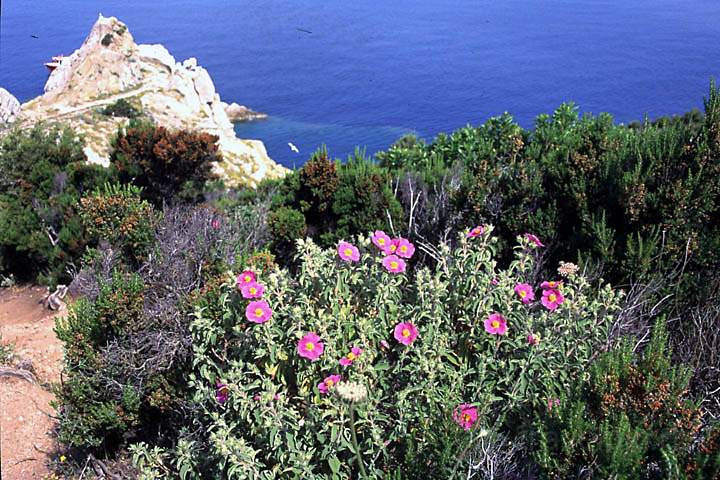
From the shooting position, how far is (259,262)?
478cm

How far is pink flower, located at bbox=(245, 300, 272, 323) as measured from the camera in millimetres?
3281

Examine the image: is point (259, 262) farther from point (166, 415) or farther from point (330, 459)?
point (330, 459)

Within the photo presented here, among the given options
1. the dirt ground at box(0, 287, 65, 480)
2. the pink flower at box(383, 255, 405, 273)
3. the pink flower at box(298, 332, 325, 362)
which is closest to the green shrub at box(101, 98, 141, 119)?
the dirt ground at box(0, 287, 65, 480)

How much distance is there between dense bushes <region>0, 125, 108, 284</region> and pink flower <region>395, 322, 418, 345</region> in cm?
704

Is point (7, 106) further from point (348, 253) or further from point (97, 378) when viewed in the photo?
point (348, 253)

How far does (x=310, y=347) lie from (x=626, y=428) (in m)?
1.52

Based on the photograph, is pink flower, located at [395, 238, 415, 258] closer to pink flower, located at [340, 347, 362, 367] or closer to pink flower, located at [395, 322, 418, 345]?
pink flower, located at [395, 322, 418, 345]

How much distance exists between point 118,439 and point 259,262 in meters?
1.84

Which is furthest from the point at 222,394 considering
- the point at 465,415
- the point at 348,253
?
the point at 465,415

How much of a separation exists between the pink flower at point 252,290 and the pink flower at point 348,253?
0.49 meters

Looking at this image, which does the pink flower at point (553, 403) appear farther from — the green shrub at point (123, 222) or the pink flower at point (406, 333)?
the green shrub at point (123, 222)

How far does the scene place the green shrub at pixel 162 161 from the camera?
31.5ft

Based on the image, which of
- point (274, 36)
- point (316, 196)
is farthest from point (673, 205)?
point (274, 36)

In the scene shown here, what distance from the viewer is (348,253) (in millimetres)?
3584
